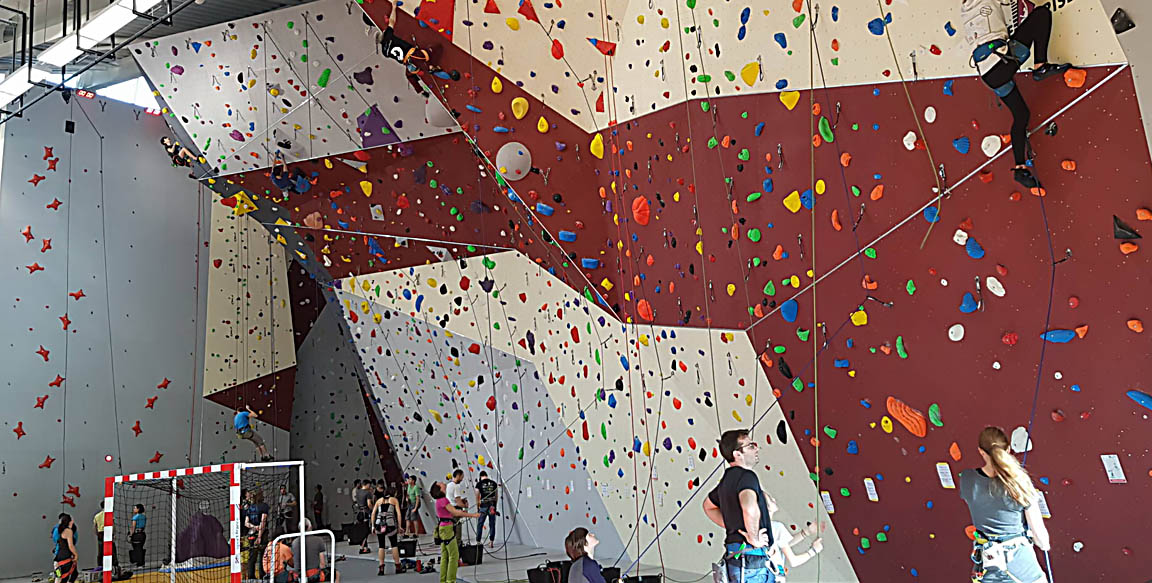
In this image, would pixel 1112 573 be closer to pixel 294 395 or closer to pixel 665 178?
pixel 665 178

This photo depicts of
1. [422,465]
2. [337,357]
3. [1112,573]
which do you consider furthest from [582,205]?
[337,357]

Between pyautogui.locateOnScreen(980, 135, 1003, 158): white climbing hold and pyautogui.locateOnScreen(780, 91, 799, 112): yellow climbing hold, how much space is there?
118 cm

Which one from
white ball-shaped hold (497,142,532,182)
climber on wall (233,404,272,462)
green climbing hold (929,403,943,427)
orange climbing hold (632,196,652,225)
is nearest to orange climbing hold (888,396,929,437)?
green climbing hold (929,403,943,427)

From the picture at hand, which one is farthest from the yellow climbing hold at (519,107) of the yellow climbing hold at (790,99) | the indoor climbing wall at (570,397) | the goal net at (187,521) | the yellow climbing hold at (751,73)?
the goal net at (187,521)

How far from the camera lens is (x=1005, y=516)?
373 cm

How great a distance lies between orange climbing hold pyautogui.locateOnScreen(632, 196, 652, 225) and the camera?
6.51 meters

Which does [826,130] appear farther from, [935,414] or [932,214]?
[935,414]

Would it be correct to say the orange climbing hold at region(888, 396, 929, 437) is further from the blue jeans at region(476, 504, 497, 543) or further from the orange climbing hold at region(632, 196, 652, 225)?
the blue jeans at region(476, 504, 497, 543)

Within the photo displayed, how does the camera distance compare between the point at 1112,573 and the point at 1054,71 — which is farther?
the point at 1112,573

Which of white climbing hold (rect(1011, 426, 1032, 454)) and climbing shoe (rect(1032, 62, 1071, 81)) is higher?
climbing shoe (rect(1032, 62, 1071, 81))

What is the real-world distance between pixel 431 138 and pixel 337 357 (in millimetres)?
6918

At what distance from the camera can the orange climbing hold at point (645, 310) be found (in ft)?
22.2

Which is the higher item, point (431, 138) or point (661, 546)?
point (431, 138)

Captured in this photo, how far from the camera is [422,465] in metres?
11.3
